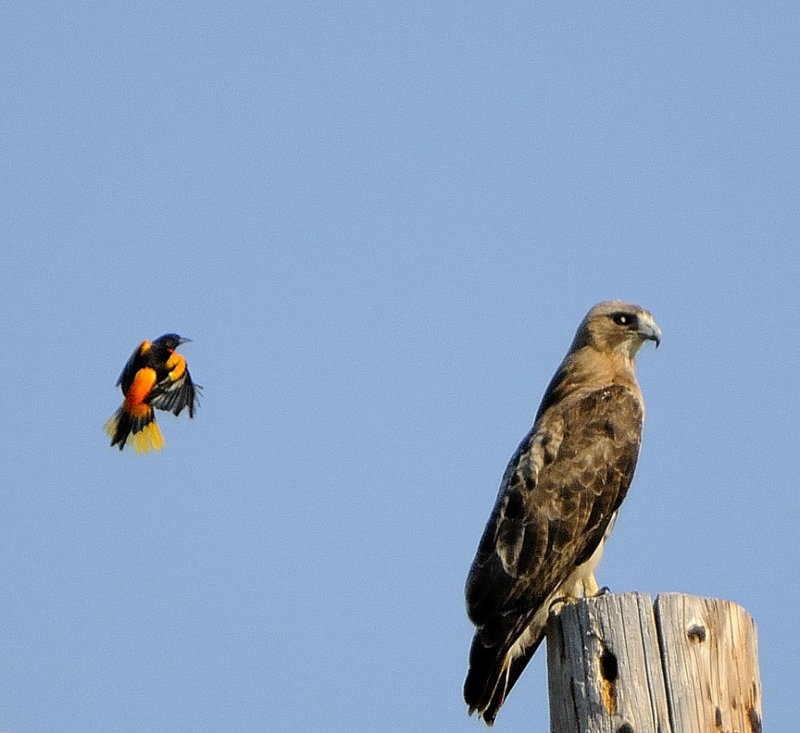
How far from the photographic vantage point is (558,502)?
7.68m

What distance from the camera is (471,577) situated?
726cm

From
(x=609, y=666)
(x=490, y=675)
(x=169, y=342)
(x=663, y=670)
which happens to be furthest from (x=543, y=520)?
(x=169, y=342)

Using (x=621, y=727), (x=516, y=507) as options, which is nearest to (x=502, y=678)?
(x=516, y=507)

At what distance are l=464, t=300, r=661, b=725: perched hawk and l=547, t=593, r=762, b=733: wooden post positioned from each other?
143 centimetres

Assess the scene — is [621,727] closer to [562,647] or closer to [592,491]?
[562,647]

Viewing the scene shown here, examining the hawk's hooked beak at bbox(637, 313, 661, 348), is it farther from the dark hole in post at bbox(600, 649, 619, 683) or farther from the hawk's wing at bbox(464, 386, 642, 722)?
the dark hole in post at bbox(600, 649, 619, 683)

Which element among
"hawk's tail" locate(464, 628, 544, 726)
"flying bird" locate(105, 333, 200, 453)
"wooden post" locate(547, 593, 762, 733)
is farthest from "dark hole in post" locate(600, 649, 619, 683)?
"flying bird" locate(105, 333, 200, 453)

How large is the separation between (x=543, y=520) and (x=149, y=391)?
6.73 meters

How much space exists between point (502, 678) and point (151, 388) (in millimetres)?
7553

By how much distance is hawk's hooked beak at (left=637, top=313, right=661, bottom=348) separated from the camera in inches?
351

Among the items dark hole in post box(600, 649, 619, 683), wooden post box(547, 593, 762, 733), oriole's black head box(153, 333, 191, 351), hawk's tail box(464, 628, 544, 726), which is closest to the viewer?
wooden post box(547, 593, 762, 733)

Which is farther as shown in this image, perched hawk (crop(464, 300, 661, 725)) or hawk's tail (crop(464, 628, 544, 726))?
perched hawk (crop(464, 300, 661, 725))

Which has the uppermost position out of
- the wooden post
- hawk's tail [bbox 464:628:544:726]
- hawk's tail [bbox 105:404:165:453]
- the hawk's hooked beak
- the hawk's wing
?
hawk's tail [bbox 105:404:165:453]

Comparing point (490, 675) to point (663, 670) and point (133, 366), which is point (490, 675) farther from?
point (133, 366)
